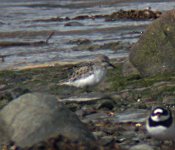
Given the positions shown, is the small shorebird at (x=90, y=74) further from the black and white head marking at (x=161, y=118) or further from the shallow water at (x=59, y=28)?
the shallow water at (x=59, y=28)

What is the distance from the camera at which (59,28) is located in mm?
28516

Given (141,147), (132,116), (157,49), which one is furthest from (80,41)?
(141,147)

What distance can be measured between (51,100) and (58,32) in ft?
59.3

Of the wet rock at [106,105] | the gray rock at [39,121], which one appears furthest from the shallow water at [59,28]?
the gray rock at [39,121]

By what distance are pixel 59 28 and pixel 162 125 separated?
19836 millimetres

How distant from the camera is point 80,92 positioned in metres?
14.1

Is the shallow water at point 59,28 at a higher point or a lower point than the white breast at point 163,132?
lower

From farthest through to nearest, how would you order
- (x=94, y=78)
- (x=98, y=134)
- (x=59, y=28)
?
(x=59, y=28) < (x=94, y=78) < (x=98, y=134)

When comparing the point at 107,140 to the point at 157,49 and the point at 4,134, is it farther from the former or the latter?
the point at 157,49

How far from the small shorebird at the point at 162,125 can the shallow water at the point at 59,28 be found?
32.6 feet

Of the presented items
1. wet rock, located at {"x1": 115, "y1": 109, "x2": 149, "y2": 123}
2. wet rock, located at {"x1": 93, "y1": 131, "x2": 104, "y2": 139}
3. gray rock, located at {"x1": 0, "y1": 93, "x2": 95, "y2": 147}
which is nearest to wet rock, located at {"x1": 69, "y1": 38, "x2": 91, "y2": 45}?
wet rock, located at {"x1": 115, "y1": 109, "x2": 149, "y2": 123}

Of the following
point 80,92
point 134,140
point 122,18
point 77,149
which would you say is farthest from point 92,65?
point 122,18

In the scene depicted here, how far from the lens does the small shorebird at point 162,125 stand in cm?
891

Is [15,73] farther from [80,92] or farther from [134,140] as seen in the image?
[134,140]
